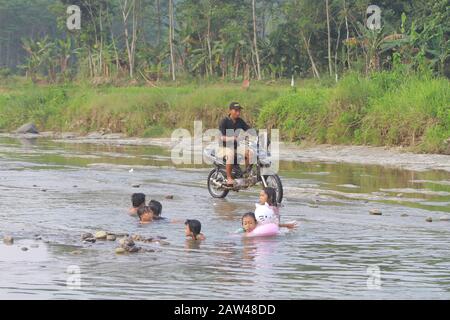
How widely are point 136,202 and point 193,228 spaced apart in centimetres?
243

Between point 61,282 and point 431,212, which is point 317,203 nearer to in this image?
point 431,212

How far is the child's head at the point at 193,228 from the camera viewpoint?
40.1ft

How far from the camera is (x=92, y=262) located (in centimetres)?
1070

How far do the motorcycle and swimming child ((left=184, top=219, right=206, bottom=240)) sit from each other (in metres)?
3.41

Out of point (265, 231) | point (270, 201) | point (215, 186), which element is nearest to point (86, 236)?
point (265, 231)

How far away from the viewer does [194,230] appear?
12.3m

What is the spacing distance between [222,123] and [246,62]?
3659 centimetres

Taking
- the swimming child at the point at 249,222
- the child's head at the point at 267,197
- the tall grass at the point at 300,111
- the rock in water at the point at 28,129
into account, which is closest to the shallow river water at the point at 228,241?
the swimming child at the point at 249,222

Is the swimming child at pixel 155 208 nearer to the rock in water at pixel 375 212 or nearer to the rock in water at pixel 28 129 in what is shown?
the rock in water at pixel 375 212

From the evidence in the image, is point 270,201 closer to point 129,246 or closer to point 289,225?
point 289,225

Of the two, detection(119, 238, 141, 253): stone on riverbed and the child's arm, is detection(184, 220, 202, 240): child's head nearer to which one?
detection(119, 238, 141, 253): stone on riverbed

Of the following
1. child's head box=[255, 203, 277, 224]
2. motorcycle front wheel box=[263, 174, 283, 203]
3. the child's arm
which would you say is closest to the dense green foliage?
motorcycle front wheel box=[263, 174, 283, 203]
